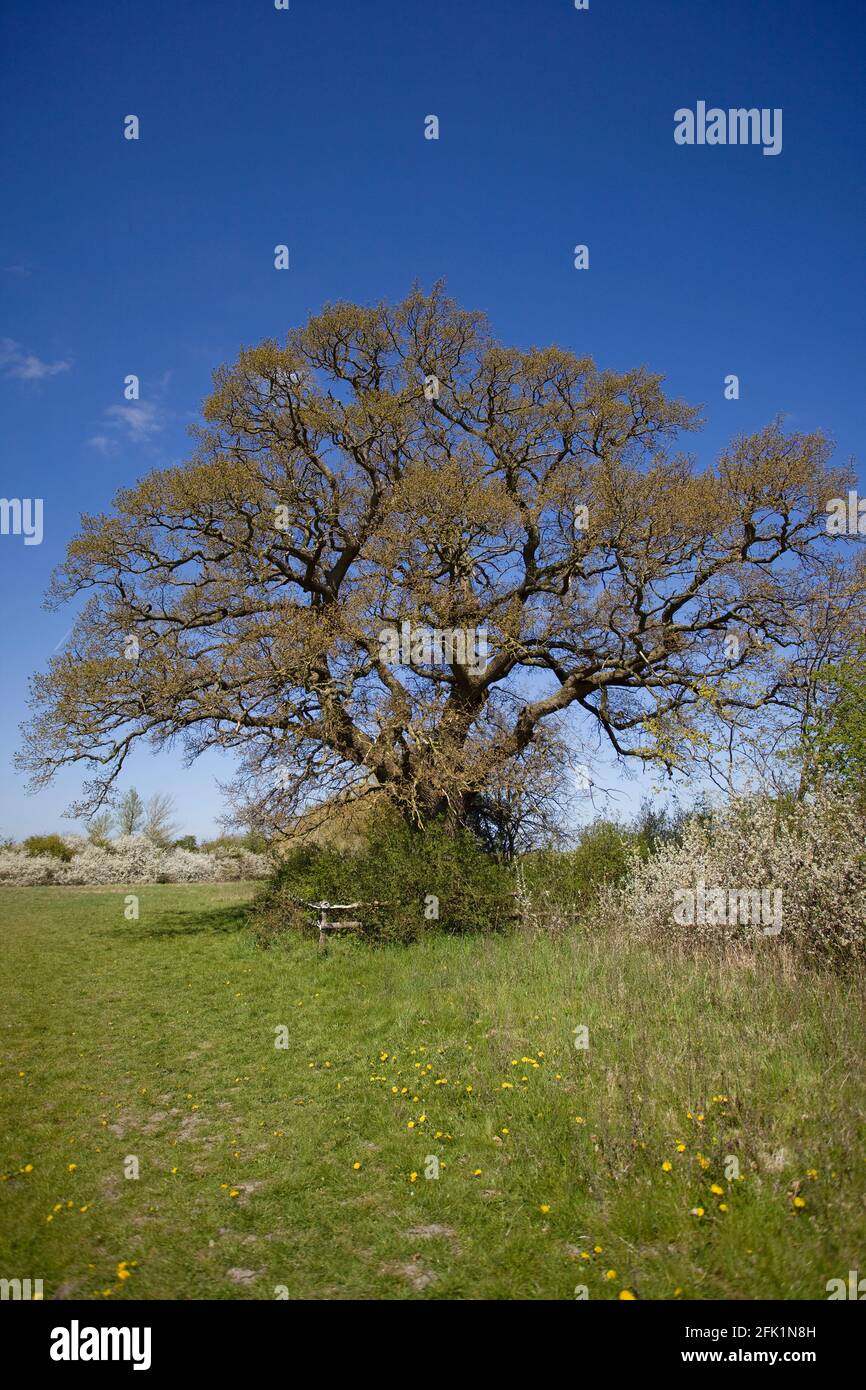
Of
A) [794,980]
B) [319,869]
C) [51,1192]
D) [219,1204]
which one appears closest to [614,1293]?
[219,1204]

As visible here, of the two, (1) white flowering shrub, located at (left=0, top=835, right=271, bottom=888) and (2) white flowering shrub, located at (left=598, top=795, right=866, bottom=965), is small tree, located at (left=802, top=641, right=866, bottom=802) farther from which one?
(1) white flowering shrub, located at (left=0, top=835, right=271, bottom=888)

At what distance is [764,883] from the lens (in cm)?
1041

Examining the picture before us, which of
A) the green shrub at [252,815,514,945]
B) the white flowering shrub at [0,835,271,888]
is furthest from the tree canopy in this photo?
the white flowering shrub at [0,835,271,888]

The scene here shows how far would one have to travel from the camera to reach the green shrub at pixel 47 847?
122 ft

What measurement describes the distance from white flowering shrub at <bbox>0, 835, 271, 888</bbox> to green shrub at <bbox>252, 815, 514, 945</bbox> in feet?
56.5

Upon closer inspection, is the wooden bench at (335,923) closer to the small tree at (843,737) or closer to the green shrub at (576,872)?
the green shrub at (576,872)

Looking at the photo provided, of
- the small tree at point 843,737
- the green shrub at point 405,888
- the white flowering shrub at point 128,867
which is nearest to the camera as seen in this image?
the small tree at point 843,737

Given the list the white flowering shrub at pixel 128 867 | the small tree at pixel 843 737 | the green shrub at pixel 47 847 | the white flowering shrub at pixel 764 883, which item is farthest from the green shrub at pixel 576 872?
the green shrub at pixel 47 847

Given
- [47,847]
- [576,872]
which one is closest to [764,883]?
[576,872]

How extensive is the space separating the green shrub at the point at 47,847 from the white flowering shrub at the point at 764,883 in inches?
1328

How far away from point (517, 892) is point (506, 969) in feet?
12.5

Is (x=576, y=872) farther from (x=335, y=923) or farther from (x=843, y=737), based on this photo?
(x=843, y=737)

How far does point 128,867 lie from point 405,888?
82.7ft

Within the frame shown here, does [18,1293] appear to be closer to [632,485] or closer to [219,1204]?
[219,1204]
